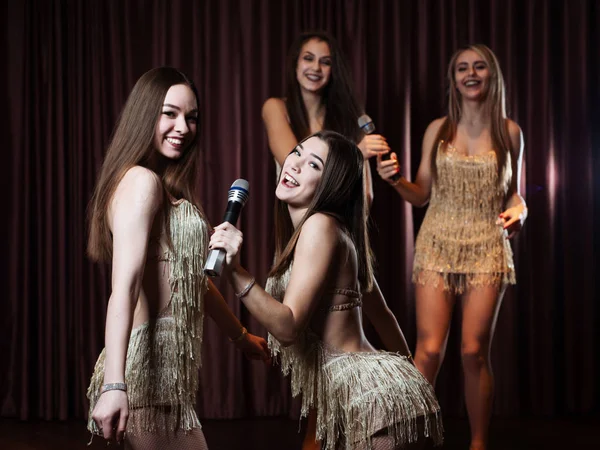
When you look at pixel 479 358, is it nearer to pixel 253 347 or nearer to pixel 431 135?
pixel 431 135

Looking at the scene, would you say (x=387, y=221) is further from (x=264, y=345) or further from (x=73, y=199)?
(x=264, y=345)

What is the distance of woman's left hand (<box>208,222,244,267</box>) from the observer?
5.48ft

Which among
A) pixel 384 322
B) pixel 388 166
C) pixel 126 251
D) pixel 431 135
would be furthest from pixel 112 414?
pixel 431 135

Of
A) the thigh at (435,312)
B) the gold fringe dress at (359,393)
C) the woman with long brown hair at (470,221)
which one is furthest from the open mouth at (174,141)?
the thigh at (435,312)

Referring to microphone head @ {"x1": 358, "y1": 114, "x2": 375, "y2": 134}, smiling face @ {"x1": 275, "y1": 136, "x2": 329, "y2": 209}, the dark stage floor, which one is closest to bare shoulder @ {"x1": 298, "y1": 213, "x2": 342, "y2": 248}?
smiling face @ {"x1": 275, "y1": 136, "x2": 329, "y2": 209}

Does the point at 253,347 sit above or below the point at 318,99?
below

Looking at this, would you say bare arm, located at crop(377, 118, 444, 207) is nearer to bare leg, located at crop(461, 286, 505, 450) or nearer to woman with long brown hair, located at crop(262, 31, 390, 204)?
woman with long brown hair, located at crop(262, 31, 390, 204)

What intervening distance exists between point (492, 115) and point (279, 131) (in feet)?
3.40

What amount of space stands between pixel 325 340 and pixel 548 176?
2.94 m

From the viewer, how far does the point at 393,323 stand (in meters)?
2.60

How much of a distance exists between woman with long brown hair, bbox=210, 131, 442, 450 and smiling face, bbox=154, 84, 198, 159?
31 cm

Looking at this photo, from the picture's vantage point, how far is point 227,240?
5.50 feet

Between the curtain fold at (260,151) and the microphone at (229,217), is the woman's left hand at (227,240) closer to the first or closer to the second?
the microphone at (229,217)

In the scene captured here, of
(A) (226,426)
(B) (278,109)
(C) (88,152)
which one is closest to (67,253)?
(C) (88,152)
